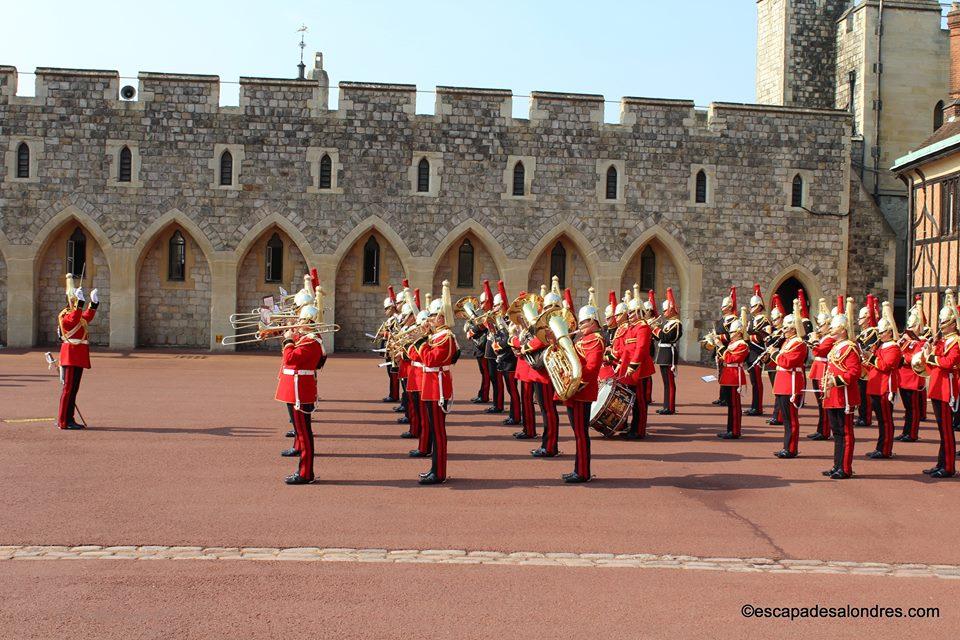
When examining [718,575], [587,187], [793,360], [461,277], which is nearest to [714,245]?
[587,187]

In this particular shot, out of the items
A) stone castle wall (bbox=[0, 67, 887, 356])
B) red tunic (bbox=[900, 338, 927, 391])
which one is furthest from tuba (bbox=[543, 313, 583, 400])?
stone castle wall (bbox=[0, 67, 887, 356])

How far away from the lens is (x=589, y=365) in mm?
9430

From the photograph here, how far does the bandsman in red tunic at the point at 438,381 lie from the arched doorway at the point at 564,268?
622 inches

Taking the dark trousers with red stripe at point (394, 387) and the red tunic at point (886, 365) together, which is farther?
the dark trousers with red stripe at point (394, 387)

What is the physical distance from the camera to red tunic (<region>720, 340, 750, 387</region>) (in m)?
12.7

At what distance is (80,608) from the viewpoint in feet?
18.3

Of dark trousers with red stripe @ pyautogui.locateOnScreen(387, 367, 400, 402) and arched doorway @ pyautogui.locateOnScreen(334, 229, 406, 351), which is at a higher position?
arched doorway @ pyautogui.locateOnScreen(334, 229, 406, 351)

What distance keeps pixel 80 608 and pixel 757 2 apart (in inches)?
1236

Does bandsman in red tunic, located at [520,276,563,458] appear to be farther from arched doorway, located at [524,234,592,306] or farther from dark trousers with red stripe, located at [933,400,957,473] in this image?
arched doorway, located at [524,234,592,306]

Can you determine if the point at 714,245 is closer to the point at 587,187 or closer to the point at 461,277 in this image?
the point at 587,187

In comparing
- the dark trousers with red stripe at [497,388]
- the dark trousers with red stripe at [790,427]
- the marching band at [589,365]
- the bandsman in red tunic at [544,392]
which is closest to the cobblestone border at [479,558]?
the marching band at [589,365]

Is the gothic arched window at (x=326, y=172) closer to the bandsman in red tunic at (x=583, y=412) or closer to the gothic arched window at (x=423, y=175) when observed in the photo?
the gothic arched window at (x=423, y=175)

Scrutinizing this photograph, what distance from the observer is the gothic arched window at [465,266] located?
82.9 feet

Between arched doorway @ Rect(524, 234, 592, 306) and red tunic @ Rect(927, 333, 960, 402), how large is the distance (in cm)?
1515
